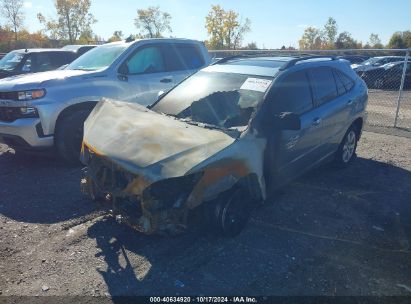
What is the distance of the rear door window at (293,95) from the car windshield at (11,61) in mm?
8863

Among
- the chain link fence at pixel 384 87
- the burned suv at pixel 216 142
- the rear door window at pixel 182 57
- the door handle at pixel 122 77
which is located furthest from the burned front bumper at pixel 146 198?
the chain link fence at pixel 384 87

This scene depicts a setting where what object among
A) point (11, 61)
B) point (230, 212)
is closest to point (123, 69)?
point (230, 212)

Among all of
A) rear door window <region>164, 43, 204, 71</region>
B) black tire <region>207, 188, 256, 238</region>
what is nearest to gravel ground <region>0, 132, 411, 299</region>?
black tire <region>207, 188, 256, 238</region>

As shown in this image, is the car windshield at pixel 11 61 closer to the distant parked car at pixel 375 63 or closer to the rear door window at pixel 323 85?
the rear door window at pixel 323 85

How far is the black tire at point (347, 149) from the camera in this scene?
5.71 m

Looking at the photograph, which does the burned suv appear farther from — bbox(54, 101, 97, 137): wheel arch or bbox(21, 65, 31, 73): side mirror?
bbox(21, 65, 31, 73): side mirror

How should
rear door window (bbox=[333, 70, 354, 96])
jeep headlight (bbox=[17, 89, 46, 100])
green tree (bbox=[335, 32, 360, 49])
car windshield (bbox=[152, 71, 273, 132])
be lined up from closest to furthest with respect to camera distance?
car windshield (bbox=[152, 71, 273, 132]), rear door window (bbox=[333, 70, 354, 96]), jeep headlight (bbox=[17, 89, 46, 100]), green tree (bbox=[335, 32, 360, 49])

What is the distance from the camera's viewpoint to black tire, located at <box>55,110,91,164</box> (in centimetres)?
570

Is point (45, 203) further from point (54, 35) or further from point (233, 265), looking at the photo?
point (54, 35)

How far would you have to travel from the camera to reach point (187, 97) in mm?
4508

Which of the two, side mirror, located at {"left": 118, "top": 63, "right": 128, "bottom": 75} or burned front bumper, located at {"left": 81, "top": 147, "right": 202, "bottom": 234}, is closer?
burned front bumper, located at {"left": 81, "top": 147, "right": 202, "bottom": 234}

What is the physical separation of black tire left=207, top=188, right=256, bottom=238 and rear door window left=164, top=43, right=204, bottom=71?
4.13m

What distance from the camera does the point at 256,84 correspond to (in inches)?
164

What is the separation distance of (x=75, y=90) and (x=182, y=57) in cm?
247
